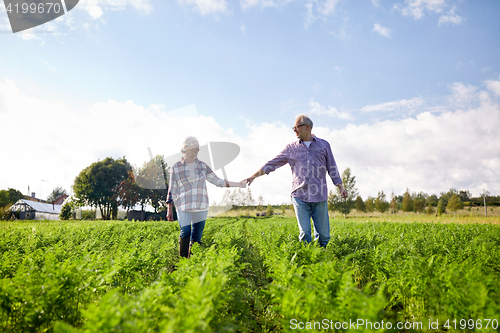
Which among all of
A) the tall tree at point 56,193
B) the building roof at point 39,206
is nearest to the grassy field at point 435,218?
the building roof at point 39,206

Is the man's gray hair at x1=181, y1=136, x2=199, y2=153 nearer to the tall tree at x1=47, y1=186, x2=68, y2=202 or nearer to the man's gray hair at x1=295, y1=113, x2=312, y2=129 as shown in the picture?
the man's gray hair at x1=295, y1=113, x2=312, y2=129

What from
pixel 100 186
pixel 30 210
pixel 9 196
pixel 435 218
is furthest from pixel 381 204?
pixel 9 196

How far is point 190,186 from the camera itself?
5254 millimetres

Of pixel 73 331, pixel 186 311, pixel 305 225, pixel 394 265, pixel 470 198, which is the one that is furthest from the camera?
pixel 470 198

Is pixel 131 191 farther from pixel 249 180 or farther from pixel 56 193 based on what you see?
pixel 56 193

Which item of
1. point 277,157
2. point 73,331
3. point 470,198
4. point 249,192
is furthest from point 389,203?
point 73,331

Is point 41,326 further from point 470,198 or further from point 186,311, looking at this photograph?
point 470,198

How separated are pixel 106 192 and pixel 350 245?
1825 inches

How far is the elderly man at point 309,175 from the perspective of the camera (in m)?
4.64

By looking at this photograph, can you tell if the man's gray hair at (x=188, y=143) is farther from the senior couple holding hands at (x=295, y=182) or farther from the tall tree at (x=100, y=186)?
the tall tree at (x=100, y=186)

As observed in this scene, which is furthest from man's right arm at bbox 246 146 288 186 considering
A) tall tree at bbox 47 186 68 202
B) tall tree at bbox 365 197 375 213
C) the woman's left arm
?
tall tree at bbox 47 186 68 202

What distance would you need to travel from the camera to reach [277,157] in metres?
5.12

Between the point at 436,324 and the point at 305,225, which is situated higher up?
the point at 305,225

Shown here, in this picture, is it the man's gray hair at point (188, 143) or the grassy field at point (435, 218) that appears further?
the grassy field at point (435, 218)
